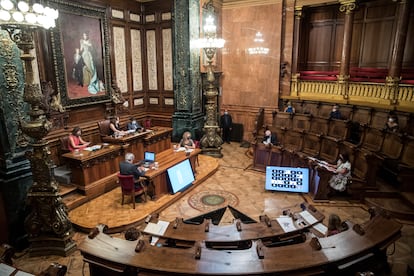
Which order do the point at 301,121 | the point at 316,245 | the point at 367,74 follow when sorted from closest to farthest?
the point at 316,245, the point at 301,121, the point at 367,74

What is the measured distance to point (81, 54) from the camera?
737 centimetres

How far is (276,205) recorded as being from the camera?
5.62 metres

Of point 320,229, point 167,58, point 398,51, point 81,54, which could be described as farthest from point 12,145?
point 398,51

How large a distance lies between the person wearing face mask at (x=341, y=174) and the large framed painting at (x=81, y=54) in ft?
20.2

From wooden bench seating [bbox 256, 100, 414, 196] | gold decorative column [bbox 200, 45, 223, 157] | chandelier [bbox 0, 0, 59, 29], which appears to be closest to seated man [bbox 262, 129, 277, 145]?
wooden bench seating [bbox 256, 100, 414, 196]

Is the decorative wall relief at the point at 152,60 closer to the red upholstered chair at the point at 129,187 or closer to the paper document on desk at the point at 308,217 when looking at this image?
the red upholstered chair at the point at 129,187

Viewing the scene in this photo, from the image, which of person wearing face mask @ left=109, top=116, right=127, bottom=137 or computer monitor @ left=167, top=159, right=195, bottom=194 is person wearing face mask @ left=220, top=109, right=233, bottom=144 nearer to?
computer monitor @ left=167, top=159, right=195, bottom=194

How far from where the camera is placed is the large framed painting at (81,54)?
6832 millimetres

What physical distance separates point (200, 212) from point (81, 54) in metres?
5.03

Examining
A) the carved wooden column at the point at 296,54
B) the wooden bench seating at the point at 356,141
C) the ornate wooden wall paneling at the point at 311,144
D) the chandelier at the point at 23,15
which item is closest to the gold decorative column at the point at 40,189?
the chandelier at the point at 23,15

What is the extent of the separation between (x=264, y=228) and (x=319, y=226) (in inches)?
26.5

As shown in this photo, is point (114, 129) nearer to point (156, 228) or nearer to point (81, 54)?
point (81, 54)

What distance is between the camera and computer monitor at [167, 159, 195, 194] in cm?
593

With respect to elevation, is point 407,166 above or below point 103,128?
below
